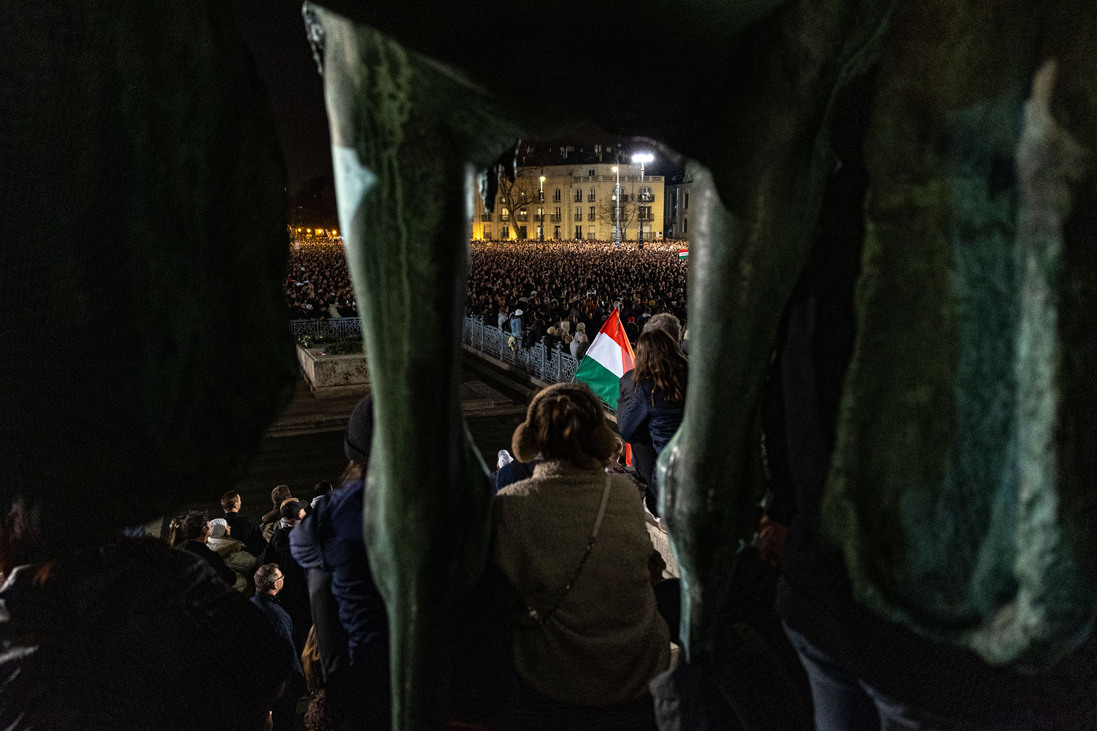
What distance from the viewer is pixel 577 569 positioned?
1654 mm

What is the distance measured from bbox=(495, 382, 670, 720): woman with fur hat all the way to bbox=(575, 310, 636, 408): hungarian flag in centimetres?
485

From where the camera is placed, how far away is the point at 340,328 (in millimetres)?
17969

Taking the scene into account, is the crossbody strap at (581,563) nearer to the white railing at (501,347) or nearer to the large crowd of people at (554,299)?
the large crowd of people at (554,299)

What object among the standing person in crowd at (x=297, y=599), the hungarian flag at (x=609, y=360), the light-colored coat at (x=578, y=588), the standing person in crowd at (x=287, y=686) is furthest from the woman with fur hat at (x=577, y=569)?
the hungarian flag at (x=609, y=360)

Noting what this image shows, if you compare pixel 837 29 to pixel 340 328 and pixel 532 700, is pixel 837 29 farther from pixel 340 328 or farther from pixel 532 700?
pixel 340 328

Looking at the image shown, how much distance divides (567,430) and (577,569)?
335mm

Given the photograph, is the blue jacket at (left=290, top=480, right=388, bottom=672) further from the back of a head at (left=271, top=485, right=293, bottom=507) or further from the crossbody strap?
the back of a head at (left=271, top=485, right=293, bottom=507)

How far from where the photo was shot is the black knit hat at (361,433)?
5.14ft

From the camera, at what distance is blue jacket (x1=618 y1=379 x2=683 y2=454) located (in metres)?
3.47

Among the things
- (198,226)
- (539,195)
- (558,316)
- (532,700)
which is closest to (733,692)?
(532,700)

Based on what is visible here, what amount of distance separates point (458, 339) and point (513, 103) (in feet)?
1.03

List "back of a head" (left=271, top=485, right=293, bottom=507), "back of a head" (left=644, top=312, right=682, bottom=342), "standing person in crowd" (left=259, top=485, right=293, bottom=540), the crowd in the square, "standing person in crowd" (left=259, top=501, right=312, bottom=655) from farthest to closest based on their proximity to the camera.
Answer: the crowd in the square
"back of a head" (left=271, top=485, right=293, bottom=507)
"standing person in crowd" (left=259, top=485, right=293, bottom=540)
"back of a head" (left=644, top=312, right=682, bottom=342)
"standing person in crowd" (left=259, top=501, right=312, bottom=655)

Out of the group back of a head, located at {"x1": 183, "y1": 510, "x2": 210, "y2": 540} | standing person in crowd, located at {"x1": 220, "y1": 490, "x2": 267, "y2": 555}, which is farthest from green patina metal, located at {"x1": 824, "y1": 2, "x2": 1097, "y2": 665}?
standing person in crowd, located at {"x1": 220, "y1": 490, "x2": 267, "y2": 555}

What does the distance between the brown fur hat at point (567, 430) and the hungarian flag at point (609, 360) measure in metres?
4.79
